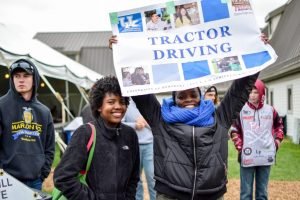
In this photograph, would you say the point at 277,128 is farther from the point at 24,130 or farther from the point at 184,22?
the point at 24,130

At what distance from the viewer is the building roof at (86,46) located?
118ft

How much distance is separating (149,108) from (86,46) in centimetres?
Answer: 3553

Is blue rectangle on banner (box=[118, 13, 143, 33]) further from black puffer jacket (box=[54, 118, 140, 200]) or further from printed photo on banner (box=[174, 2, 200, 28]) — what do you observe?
black puffer jacket (box=[54, 118, 140, 200])

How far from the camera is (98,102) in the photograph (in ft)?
9.27

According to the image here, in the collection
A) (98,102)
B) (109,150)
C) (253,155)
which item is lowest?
(253,155)

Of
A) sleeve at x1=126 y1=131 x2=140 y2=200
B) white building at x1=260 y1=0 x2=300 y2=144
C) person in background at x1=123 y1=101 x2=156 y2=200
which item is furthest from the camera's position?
white building at x1=260 y1=0 x2=300 y2=144

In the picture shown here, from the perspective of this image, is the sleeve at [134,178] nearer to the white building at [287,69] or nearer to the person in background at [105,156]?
→ the person in background at [105,156]

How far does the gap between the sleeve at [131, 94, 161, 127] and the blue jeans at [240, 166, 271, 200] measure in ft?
7.57

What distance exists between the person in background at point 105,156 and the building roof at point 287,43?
12541 mm

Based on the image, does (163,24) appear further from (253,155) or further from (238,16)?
(253,155)

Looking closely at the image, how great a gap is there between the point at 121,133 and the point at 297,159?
912 cm

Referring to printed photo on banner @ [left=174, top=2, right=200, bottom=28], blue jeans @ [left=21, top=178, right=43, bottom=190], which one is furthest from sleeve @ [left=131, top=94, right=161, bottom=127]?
blue jeans @ [left=21, top=178, right=43, bottom=190]

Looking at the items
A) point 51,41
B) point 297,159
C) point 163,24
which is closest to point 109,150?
point 163,24

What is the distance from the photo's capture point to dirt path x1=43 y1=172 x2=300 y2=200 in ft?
22.2
